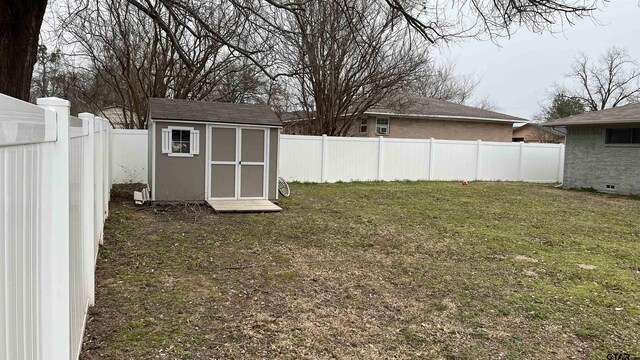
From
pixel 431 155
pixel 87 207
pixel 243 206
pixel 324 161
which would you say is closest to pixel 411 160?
pixel 431 155

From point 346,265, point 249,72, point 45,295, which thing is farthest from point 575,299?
point 249,72

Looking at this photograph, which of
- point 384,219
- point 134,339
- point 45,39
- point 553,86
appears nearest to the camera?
point 134,339

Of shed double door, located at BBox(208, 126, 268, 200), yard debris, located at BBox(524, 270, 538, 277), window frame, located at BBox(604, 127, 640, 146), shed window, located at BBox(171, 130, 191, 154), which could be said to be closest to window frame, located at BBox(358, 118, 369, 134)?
window frame, located at BBox(604, 127, 640, 146)

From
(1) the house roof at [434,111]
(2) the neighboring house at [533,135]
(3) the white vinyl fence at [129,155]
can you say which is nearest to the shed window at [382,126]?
(1) the house roof at [434,111]

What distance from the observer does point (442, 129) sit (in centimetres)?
2298

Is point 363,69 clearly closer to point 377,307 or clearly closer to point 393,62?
point 393,62

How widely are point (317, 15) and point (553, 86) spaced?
35.2 m

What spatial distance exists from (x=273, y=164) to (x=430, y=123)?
1439cm

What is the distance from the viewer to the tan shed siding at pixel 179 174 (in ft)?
29.9

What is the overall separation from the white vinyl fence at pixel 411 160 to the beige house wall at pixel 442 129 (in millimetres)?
5111

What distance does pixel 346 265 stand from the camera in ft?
18.3

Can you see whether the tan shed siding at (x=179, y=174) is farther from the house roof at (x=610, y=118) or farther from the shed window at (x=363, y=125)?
the shed window at (x=363, y=125)

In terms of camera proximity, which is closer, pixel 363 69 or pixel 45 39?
pixel 45 39

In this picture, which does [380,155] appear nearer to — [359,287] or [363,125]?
[363,125]
